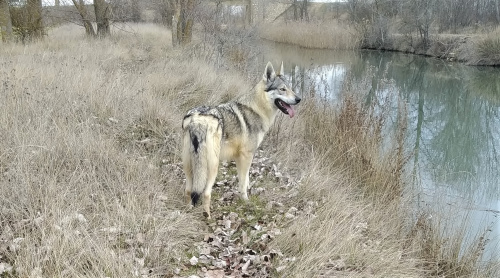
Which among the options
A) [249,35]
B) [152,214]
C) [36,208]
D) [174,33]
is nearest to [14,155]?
[36,208]

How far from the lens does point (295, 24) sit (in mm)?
31641

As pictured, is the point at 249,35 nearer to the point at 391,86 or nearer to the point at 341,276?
the point at 391,86

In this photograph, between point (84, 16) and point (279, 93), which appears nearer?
point (279, 93)

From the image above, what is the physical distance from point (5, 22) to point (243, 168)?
11.2 metres

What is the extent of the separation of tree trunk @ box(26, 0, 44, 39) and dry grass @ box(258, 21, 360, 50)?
51.0 feet

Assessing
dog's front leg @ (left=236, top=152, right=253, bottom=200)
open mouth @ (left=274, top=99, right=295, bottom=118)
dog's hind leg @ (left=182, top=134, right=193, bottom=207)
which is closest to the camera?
dog's hind leg @ (left=182, top=134, right=193, bottom=207)

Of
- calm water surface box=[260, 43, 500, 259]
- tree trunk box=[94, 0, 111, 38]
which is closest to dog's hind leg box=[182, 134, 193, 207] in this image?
calm water surface box=[260, 43, 500, 259]

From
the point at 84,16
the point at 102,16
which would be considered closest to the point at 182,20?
the point at 102,16

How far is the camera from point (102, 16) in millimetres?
16609

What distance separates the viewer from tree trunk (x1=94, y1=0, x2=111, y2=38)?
16547 millimetres

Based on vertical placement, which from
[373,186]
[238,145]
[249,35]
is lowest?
[373,186]

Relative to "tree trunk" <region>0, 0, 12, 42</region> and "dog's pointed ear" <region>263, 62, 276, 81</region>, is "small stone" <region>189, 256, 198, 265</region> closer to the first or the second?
"dog's pointed ear" <region>263, 62, 276, 81</region>

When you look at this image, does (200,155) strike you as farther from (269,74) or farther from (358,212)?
(358,212)

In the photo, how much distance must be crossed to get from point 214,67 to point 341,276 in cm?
886
